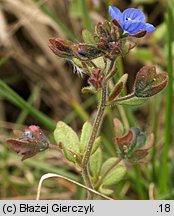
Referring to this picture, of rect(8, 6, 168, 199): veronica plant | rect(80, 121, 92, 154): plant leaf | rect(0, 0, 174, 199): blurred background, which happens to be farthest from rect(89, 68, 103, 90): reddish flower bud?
rect(0, 0, 174, 199): blurred background

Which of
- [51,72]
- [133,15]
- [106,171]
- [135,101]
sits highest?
[51,72]

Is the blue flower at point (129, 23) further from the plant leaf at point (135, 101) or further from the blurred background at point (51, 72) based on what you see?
the blurred background at point (51, 72)

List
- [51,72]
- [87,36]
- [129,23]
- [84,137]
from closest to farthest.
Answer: [129,23], [87,36], [84,137], [51,72]

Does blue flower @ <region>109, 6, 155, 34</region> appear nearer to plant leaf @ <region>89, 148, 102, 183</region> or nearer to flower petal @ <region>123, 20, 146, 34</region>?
flower petal @ <region>123, 20, 146, 34</region>

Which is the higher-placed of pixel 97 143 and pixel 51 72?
pixel 51 72

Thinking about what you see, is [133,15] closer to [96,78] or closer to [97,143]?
[96,78]

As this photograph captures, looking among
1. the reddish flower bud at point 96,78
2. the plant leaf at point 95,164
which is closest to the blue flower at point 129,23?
the reddish flower bud at point 96,78

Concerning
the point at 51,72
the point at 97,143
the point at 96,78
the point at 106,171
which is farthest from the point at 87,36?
the point at 51,72
